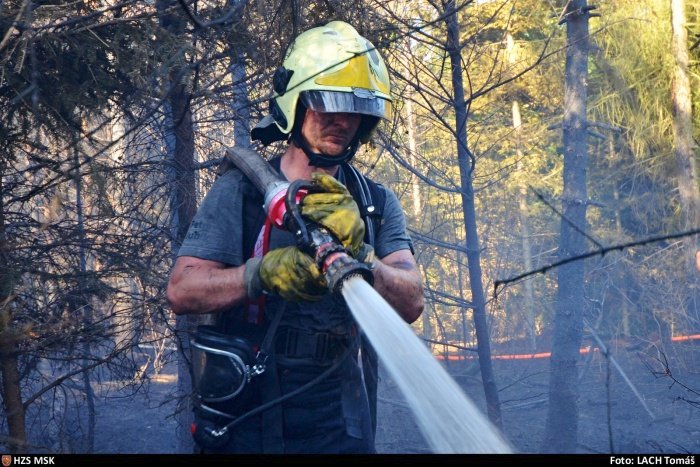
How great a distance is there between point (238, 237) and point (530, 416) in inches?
450

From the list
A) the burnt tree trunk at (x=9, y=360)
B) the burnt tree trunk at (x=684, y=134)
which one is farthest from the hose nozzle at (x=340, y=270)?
the burnt tree trunk at (x=684, y=134)

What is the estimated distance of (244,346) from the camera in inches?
124

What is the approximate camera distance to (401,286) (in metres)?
3.33

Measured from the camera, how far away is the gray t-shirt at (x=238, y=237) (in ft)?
10.5

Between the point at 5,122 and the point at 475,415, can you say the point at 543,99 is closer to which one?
the point at 5,122

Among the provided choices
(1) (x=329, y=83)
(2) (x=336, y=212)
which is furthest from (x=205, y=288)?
(1) (x=329, y=83)

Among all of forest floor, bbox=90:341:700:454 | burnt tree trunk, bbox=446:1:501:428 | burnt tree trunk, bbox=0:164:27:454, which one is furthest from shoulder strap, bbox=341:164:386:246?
forest floor, bbox=90:341:700:454

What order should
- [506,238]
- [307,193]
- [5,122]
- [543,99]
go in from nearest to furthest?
[307,193], [5,122], [543,99], [506,238]

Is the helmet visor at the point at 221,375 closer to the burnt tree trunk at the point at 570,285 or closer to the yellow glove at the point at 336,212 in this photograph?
the yellow glove at the point at 336,212

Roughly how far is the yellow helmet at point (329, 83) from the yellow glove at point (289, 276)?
2.74 feet

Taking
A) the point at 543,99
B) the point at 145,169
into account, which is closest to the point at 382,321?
the point at 145,169

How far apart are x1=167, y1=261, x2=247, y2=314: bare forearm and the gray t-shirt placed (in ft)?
0.22

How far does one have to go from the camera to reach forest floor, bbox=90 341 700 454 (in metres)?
10.6

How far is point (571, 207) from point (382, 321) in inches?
392
